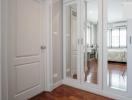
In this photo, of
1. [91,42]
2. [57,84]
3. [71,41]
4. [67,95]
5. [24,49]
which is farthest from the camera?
[71,41]

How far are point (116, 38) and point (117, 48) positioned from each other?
0.68 feet

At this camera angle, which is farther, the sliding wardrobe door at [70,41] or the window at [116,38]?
the sliding wardrobe door at [70,41]

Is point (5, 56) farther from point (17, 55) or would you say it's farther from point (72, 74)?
point (72, 74)

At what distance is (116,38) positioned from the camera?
2191mm

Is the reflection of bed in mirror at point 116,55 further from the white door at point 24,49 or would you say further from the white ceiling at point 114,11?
the white door at point 24,49

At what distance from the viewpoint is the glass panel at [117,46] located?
209 cm

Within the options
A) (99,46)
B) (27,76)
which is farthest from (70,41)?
(27,76)

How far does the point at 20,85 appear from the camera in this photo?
1.95 meters

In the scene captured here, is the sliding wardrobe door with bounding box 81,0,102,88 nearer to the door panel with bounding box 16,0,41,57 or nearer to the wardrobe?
the wardrobe

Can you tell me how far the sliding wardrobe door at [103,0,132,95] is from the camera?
199 centimetres

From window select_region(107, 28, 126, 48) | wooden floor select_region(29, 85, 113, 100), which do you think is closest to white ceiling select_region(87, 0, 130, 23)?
window select_region(107, 28, 126, 48)

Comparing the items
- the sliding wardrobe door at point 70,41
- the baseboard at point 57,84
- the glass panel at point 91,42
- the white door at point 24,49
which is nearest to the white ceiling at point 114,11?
the glass panel at point 91,42

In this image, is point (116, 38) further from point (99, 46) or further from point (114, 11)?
point (114, 11)

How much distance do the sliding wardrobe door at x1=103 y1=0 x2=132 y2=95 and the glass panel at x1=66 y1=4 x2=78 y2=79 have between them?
776 millimetres
